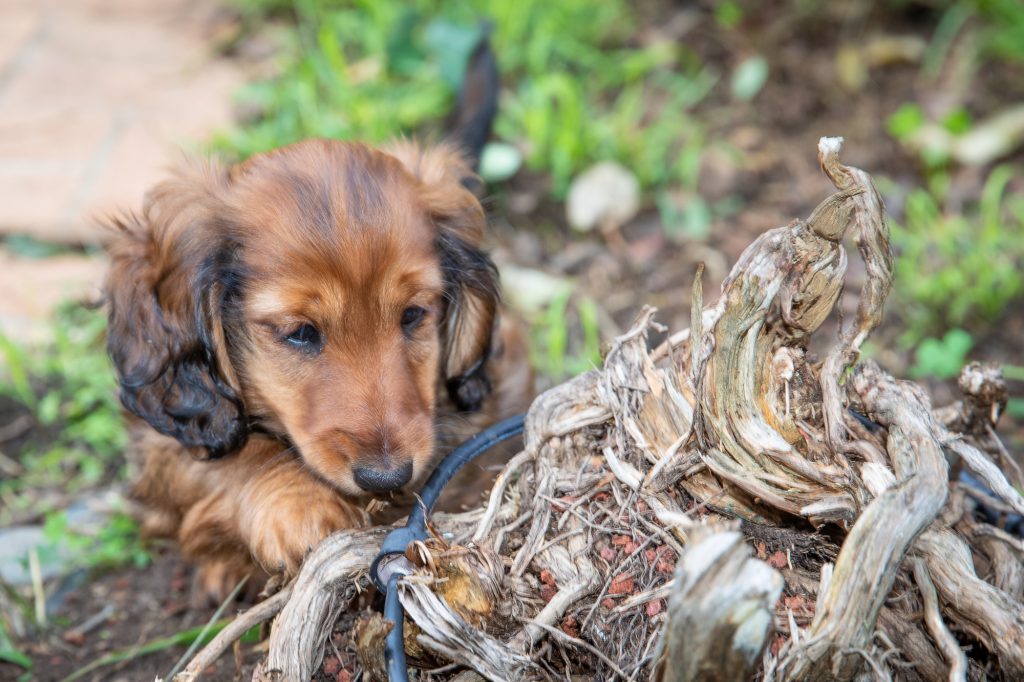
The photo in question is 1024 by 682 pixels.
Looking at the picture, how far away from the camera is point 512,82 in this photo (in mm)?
4066

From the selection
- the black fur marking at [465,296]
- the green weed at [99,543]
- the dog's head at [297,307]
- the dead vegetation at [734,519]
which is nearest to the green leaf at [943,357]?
the dead vegetation at [734,519]

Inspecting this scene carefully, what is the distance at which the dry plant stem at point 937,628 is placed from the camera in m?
1.21

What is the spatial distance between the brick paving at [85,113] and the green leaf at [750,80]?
2.11 metres

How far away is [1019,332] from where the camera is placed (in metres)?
2.91

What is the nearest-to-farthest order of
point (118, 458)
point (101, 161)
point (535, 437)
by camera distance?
1. point (535, 437)
2. point (118, 458)
3. point (101, 161)

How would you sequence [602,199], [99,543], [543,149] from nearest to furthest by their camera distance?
1. [99,543]
2. [602,199]
3. [543,149]

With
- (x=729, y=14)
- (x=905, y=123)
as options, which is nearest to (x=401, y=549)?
(x=905, y=123)

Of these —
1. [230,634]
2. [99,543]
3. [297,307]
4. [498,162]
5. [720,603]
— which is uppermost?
[720,603]

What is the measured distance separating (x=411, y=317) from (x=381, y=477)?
380 mm

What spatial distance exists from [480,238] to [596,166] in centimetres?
150

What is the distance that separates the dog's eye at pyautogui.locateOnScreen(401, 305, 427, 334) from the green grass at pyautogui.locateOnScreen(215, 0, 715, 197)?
1.65m

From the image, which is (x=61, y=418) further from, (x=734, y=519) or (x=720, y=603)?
(x=720, y=603)

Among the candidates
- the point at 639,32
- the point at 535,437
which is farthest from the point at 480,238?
the point at 639,32

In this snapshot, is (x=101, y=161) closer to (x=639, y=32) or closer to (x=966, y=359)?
(x=639, y=32)
